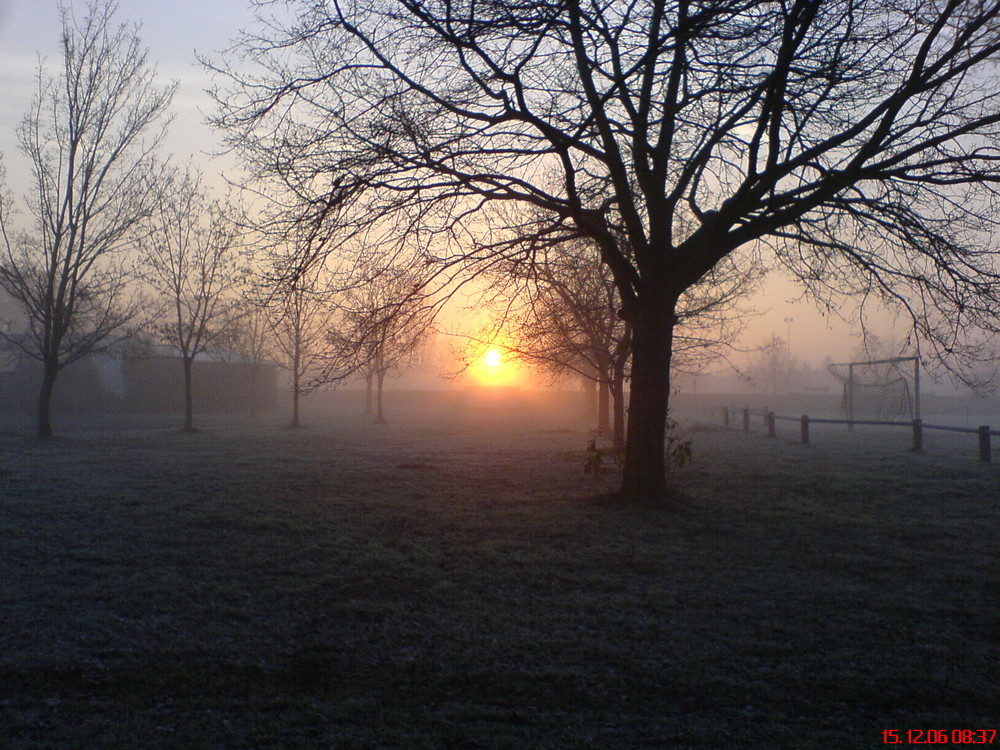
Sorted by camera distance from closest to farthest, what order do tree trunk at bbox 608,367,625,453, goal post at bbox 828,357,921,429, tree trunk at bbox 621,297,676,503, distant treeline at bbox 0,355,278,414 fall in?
tree trunk at bbox 621,297,676,503 < tree trunk at bbox 608,367,625,453 < goal post at bbox 828,357,921,429 < distant treeline at bbox 0,355,278,414

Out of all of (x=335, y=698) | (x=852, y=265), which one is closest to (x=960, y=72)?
(x=852, y=265)

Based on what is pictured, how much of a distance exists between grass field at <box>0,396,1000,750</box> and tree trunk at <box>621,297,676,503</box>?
0.54 meters

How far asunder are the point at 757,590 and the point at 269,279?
21.2ft

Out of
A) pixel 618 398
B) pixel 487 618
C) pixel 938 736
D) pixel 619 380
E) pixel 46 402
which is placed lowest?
pixel 938 736

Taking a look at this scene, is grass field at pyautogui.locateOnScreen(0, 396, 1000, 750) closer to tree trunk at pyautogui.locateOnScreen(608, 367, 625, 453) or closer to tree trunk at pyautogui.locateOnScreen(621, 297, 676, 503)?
tree trunk at pyautogui.locateOnScreen(621, 297, 676, 503)

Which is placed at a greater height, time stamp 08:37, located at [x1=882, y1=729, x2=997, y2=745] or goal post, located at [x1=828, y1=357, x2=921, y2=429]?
goal post, located at [x1=828, y1=357, x2=921, y2=429]

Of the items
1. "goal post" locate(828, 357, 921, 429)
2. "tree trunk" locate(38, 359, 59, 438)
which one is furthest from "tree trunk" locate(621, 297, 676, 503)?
"goal post" locate(828, 357, 921, 429)

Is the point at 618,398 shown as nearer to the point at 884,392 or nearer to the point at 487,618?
the point at 487,618

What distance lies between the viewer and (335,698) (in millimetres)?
4391

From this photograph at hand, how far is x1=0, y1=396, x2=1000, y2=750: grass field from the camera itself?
415 cm

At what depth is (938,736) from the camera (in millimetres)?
4039

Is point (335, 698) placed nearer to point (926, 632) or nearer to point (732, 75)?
point (926, 632)

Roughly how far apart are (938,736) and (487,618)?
9.71ft

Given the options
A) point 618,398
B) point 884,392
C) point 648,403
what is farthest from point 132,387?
point 648,403
